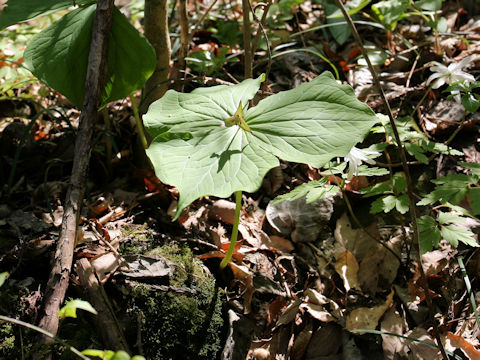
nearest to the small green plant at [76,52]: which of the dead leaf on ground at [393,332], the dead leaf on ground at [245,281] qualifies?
the dead leaf on ground at [245,281]

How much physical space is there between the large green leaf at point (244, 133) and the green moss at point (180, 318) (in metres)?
0.55

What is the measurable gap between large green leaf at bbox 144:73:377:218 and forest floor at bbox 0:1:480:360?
0.48 m

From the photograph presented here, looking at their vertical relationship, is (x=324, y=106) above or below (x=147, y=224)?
above

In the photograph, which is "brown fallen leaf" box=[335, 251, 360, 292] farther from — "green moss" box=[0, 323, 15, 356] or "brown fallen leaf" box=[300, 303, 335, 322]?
"green moss" box=[0, 323, 15, 356]

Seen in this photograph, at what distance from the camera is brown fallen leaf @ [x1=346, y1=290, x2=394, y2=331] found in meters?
1.79

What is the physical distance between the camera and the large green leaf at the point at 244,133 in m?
1.28

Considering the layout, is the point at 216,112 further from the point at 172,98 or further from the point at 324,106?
the point at 324,106

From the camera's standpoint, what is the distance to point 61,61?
68.9 inches

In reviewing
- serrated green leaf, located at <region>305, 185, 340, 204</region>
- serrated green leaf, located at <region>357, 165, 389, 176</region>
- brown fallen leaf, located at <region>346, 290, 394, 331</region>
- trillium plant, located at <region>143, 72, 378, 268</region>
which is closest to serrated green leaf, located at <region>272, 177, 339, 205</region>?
serrated green leaf, located at <region>305, 185, 340, 204</region>

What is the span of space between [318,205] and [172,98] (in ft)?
3.06

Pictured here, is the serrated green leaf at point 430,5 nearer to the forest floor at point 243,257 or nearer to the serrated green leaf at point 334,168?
the forest floor at point 243,257

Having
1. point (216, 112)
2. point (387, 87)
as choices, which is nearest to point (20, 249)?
point (216, 112)

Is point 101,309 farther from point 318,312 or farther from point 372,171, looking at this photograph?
point 372,171

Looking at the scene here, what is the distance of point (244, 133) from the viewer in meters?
1.44
